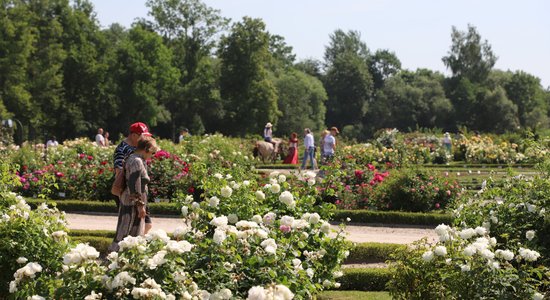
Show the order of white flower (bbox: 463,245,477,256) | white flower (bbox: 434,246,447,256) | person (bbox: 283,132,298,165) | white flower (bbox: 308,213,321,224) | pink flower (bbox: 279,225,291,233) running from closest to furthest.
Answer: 1. white flower (bbox: 463,245,477,256)
2. white flower (bbox: 434,246,447,256)
3. pink flower (bbox: 279,225,291,233)
4. white flower (bbox: 308,213,321,224)
5. person (bbox: 283,132,298,165)

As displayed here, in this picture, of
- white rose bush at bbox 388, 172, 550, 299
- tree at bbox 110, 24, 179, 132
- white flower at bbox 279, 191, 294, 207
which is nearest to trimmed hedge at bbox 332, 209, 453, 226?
white rose bush at bbox 388, 172, 550, 299

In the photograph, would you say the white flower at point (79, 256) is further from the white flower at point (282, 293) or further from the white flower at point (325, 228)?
the white flower at point (325, 228)

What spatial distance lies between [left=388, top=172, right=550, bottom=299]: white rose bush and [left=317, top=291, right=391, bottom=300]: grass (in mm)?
1210

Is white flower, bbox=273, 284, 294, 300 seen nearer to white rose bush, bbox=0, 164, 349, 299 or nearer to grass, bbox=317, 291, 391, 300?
white rose bush, bbox=0, 164, 349, 299

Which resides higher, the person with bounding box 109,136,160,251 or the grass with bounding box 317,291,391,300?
the person with bounding box 109,136,160,251

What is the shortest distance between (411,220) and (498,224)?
713cm

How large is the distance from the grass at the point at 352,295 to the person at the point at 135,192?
1.92 meters

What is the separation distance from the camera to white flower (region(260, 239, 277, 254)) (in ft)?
16.6

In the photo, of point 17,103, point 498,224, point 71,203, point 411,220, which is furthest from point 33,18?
point 498,224

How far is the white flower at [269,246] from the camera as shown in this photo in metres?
5.06

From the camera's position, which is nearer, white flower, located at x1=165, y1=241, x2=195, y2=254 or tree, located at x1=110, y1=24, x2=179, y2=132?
white flower, located at x1=165, y1=241, x2=195, y2=254

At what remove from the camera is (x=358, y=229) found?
13.3m


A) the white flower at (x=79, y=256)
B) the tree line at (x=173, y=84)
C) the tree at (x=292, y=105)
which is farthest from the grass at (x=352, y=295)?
the tree at (x=292, y=105)

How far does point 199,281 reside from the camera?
499 cm
